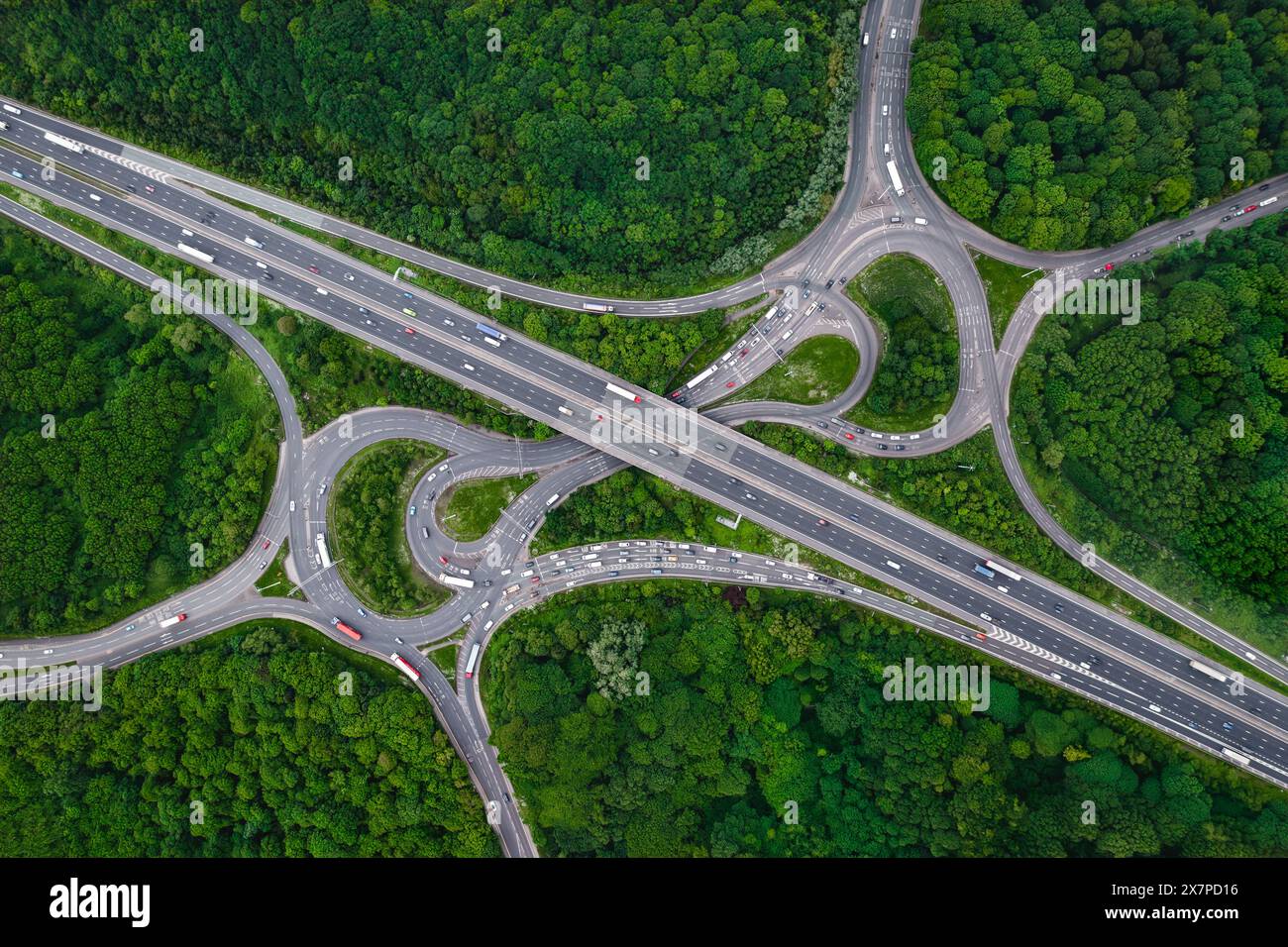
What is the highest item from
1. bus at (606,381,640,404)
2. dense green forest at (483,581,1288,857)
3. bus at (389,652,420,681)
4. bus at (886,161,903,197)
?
bus at (886,161,903,197)

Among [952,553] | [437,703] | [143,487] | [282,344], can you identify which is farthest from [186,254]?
[952,553]

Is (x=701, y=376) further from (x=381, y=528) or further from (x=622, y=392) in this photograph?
(x=381, y=528)

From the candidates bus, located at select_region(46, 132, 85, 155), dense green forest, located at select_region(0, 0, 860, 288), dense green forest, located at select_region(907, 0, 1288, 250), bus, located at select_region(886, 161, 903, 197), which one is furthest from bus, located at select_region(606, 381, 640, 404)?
bus, located at select_region(46, 132, 85, 155)

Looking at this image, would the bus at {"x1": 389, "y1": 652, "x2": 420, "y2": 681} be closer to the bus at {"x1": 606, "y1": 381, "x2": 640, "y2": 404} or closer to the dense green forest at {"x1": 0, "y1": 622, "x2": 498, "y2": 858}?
the dense green forest at {"x1": 0, "y1": 622, "x2": 498, "y2": 858}

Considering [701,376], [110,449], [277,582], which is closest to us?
[110,449]

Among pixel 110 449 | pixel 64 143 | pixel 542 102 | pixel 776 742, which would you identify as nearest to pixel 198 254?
pixel 64 143

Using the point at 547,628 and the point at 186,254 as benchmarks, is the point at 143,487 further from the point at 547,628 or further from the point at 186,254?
the point at 547,628
